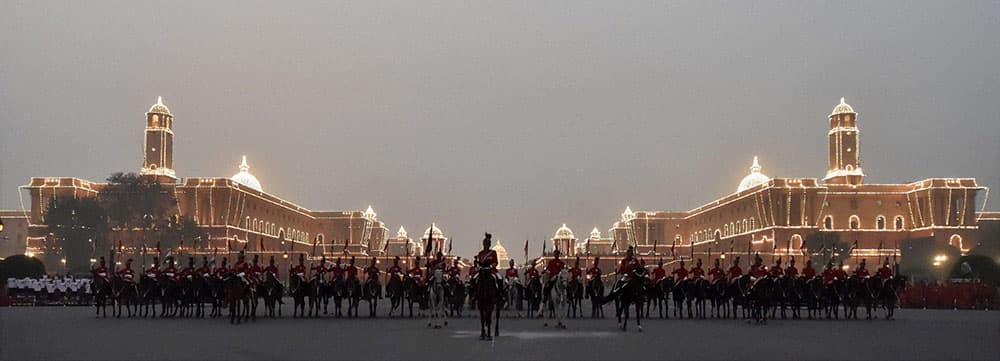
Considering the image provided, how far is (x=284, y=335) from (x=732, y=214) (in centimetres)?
11083

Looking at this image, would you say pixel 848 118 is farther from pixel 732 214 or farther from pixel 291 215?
pixel 291 215

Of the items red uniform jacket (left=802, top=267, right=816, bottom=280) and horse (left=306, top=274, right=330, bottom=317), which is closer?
horse (left=306, top=274, right=330, bottom=317)

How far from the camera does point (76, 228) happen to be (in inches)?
3671

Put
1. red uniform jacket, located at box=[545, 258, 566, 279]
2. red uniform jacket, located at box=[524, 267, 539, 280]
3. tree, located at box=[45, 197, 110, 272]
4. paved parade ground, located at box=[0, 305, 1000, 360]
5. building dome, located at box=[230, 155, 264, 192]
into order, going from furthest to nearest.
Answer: building dome, located at box=[230, 155, 264, 192]
tree, located at box=[45, 197, 110, 272]
red uniform jacket, located at box=[524, 267, 539, 280]
red uniform jacket, located at box=[545, 258, 566, 279]
paved parade ground, located at box=[0, 305, 1000, 360]

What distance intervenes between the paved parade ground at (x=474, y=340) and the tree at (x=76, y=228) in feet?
220

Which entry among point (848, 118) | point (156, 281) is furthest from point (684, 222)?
point (156, 281)

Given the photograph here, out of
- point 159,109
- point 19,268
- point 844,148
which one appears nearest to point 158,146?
point 159,109

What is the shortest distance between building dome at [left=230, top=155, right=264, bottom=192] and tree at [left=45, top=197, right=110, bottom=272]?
3972cm

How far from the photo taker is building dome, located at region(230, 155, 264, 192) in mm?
135850

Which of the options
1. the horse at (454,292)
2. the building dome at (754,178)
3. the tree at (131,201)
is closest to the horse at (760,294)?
the horse at (454,292)

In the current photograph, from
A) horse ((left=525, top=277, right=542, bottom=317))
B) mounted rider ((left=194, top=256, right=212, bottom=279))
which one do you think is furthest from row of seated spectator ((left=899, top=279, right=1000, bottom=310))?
mounted rider ((left=194, top=256, right=212, bottom=279))

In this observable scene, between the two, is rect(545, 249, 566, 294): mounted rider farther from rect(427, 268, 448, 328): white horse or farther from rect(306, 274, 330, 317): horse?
rect(306, 274, 330, 317): horse

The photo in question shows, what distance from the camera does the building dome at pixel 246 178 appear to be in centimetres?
13585

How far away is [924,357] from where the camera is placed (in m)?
17.8
